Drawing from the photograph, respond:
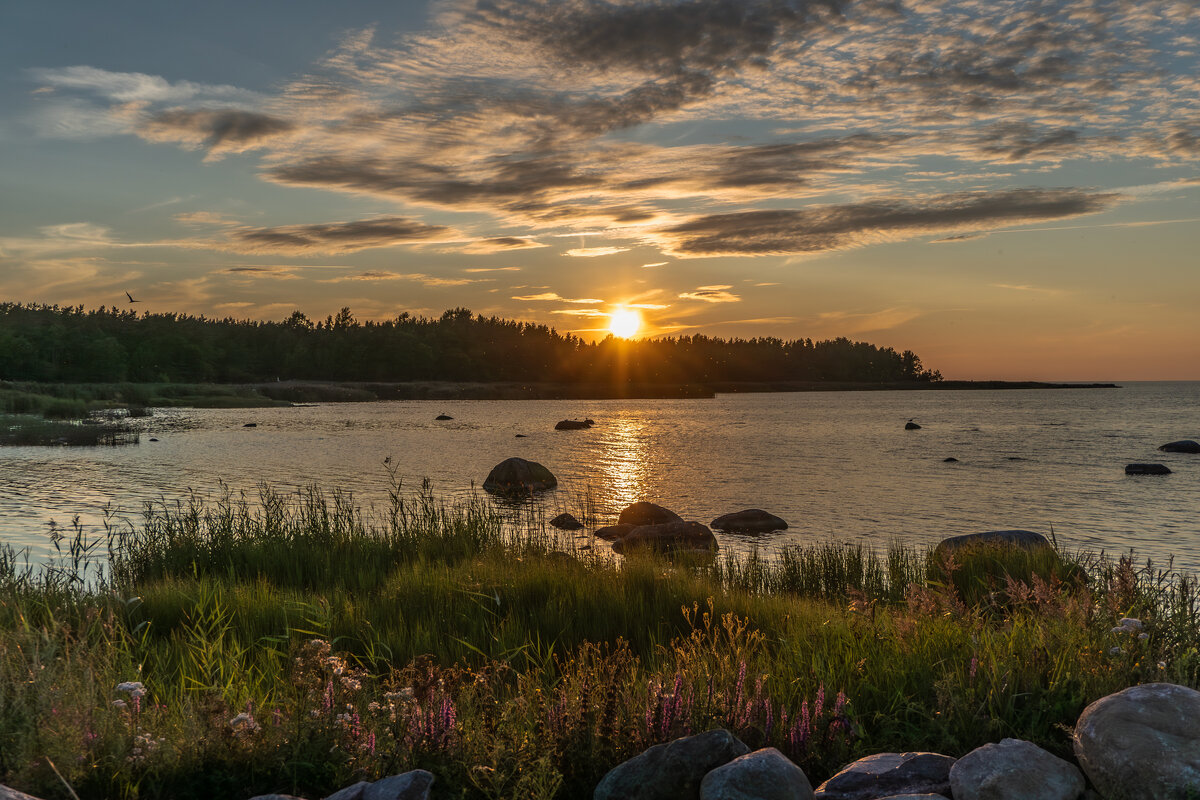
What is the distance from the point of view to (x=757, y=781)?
3910 mm

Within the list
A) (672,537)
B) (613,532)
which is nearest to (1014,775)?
(672,537)

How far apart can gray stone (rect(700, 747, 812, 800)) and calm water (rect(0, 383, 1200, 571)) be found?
10.5m

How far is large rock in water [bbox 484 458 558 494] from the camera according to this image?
30.6 m

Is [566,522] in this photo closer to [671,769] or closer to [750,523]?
[750,523]

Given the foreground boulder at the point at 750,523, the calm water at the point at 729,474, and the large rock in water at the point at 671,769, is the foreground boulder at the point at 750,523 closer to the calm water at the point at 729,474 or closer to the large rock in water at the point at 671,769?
the calm water at the point at 729,474

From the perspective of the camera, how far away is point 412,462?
41469 mm

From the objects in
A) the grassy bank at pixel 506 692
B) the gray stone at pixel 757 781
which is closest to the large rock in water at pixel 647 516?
the grassy bank at pixel 506 692

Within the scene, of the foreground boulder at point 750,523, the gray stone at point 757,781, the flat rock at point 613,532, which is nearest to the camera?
the gray stone at point 757,781

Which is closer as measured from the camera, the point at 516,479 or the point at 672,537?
the point at 672,537

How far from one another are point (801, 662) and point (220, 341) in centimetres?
17291

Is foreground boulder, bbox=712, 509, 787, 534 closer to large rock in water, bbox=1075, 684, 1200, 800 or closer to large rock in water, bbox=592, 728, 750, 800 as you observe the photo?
large rock in water, bbox=1075, 684, 1200, 800

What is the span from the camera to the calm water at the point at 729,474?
2303cm

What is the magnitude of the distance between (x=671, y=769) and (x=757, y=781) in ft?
1.58

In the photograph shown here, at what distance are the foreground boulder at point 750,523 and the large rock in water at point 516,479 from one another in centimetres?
948
